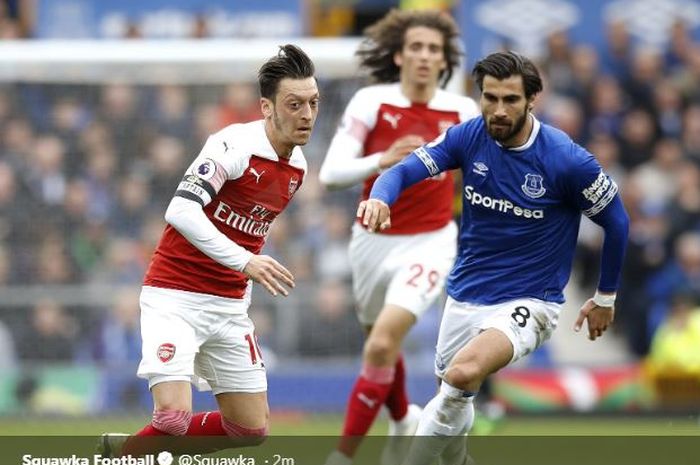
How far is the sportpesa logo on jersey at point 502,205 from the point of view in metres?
7.87

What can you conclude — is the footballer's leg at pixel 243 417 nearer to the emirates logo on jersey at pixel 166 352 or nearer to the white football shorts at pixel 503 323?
the emirates logo on jersey at pixel 166 352

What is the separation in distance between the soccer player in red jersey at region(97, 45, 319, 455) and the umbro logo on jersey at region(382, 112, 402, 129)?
1794 mm

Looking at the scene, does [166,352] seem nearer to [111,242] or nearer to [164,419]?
[164,419]

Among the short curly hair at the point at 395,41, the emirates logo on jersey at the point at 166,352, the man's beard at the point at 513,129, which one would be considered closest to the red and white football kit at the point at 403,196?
the short curly hair at the point at 395,41

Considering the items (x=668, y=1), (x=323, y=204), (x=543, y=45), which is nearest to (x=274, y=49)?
(x=323, y=204)

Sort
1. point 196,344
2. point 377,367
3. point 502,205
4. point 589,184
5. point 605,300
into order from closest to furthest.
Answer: point 589,184, point 196,344, point 502,205, point 605,300, point 377,367

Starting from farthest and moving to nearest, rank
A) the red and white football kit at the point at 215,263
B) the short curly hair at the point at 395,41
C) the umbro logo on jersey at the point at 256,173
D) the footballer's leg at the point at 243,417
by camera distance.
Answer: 1. the short curly hair at the point at 395,41
2. the footballer's leg at the point at 243,417
3. the umbro logo on jersey at the point at 256,173
4. the red and white football kit at the point at 215,263

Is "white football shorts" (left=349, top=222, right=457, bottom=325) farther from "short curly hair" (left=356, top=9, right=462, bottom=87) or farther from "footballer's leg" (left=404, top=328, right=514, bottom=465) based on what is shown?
"footballer's leg" (left=404, top=328, right=514, bottom=465)

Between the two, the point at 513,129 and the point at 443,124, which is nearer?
the point at 513,129

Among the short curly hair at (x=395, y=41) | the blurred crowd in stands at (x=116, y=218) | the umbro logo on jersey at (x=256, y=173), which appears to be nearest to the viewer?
the umbro logo on jersey at (x=256, y=173)

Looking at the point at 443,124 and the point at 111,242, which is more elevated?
the point at 443,124

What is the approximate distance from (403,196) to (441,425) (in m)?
2.41

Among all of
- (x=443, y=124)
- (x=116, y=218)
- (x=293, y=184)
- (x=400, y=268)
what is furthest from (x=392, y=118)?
(x=116, y=218)

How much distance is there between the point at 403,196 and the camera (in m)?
9.86
